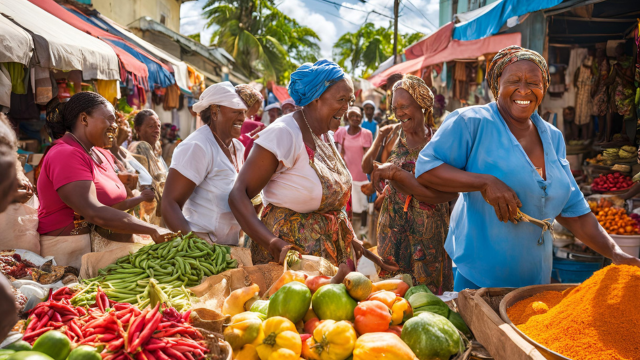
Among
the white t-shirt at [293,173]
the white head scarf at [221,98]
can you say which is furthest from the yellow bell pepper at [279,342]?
the white head scarf at [221,98]

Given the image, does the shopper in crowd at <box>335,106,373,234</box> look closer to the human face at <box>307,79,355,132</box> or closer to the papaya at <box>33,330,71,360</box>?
the human face at <box>307,79,355,132</box>

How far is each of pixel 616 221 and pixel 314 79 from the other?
14.9ft

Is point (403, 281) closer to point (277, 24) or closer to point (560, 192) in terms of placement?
point (560, 192)

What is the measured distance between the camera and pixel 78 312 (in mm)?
1786

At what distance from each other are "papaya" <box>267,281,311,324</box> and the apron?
0.86m

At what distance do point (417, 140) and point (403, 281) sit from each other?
1937mm

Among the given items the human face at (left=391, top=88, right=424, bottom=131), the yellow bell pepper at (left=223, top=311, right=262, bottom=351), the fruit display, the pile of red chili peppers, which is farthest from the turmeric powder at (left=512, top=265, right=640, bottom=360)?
the fruit display

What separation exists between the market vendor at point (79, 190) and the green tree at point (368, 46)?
1266 inches

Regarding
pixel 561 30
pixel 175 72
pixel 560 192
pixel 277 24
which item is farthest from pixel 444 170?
pixel 277 24

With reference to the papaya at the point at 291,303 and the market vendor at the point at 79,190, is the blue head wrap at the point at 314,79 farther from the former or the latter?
the papaya at the point at 291,303

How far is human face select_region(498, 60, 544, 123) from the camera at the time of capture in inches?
83.9

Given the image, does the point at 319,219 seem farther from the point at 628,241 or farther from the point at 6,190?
the point at 628,241

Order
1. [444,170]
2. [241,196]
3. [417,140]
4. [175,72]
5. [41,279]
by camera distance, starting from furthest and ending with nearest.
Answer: [175,72], [417,140], [241,196], [41,279], [444,170]

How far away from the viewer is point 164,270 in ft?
7.69
